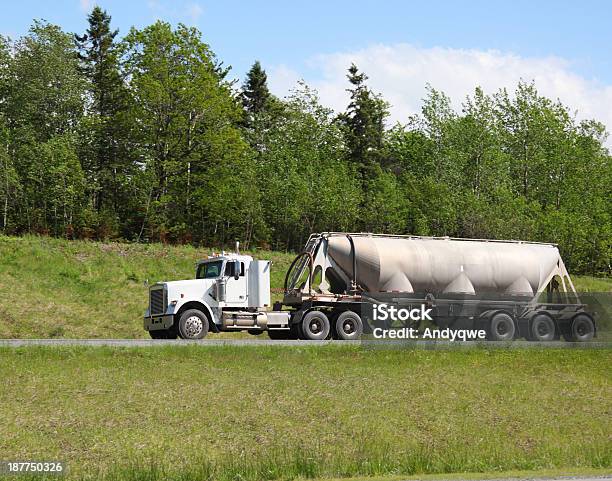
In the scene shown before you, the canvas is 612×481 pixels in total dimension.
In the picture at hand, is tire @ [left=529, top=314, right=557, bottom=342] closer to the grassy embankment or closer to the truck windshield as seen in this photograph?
the grassy embankment

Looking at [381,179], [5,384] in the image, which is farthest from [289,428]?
[381,179]

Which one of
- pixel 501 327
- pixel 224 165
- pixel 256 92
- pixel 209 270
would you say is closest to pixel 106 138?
pixel 224 165

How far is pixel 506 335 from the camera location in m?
31.2

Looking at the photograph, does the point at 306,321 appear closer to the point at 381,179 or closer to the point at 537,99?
the point at 381,179

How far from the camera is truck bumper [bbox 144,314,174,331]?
28375 millimetres

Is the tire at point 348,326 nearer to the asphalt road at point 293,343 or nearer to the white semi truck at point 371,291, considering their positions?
the white semi truck at point 371,291

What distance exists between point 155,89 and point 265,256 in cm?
1377

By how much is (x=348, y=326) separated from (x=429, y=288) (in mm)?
3891

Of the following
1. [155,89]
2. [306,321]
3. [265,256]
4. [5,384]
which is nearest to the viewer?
[5,384]

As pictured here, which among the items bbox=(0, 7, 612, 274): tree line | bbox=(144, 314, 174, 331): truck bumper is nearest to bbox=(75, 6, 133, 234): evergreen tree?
bbox=(0, 7, 612, 274): tree line

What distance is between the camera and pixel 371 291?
31.3 meters

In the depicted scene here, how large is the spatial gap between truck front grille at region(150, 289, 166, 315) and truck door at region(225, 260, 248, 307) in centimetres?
222

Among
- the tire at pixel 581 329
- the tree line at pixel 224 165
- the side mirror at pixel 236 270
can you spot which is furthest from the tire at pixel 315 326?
the tree line at pixel 224 165

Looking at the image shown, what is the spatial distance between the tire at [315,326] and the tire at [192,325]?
11.6 ft
